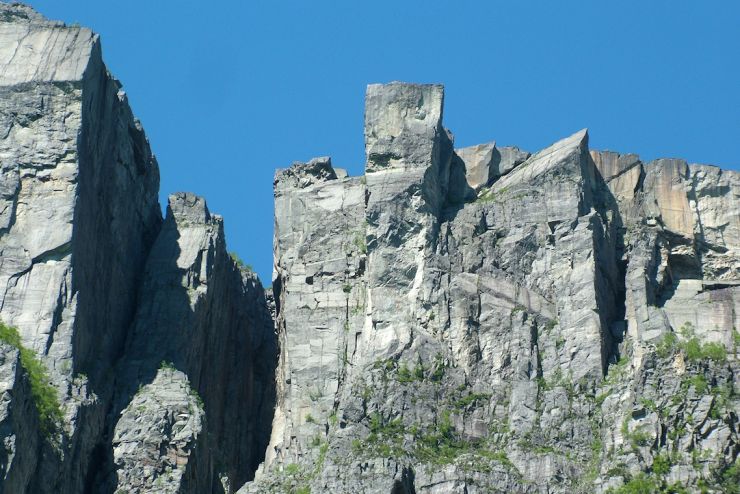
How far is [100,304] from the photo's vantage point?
440 ft

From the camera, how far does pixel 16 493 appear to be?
118 meters

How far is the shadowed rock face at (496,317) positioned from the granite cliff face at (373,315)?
14 centimetres

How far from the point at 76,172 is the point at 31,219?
321cm

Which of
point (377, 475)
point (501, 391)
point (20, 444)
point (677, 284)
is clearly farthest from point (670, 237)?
point (20, 444)

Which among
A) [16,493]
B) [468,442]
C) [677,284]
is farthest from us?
[677,284]

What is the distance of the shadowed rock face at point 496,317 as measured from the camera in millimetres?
125188

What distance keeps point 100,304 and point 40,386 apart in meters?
9.47

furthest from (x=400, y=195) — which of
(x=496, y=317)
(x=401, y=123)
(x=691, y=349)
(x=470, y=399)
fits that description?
(x=691, y=349)

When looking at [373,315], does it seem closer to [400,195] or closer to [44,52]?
[400,195]

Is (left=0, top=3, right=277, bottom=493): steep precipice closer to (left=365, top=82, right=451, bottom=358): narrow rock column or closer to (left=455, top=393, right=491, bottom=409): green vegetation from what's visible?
(left=365, top=82, right=451, bottom=358): narrow rock column

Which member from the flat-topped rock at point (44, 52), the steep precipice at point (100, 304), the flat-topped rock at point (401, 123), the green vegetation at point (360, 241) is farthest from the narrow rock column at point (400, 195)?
the flat-topped rock at point (44, 52)

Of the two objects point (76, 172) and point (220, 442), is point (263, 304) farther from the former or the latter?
point (76, 172)

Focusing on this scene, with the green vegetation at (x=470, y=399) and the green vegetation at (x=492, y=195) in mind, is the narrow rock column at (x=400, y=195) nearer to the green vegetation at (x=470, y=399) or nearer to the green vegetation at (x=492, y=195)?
the green vegetation at (x=492, y=195)

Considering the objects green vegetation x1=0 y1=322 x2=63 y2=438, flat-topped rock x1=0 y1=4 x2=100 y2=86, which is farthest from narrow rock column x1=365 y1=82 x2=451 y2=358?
green vegetation x1=0 y1=322 x2=63 y2=438
